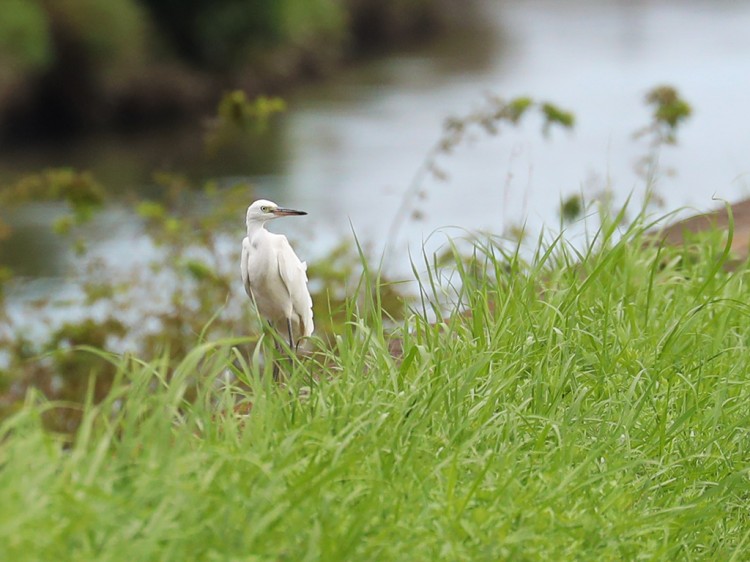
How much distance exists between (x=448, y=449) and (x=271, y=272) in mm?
985

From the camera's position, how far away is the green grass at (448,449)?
2.17 m

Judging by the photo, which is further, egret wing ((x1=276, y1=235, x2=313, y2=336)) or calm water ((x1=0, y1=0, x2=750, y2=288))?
calm water ((x1=0, y1=0, x2=750, y2=288))

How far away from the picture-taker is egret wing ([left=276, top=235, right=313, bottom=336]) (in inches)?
140

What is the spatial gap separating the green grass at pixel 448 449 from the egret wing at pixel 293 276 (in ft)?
0.90

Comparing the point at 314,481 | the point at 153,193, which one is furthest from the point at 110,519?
the point at 153,193

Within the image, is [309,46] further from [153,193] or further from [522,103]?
[522,103]

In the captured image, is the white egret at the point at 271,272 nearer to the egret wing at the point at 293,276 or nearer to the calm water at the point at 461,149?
the egret wing at the point at 293,276

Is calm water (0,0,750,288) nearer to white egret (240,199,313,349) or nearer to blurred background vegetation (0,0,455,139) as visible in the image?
blurred background vegetation (0,0,455,139)

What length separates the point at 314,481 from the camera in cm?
243

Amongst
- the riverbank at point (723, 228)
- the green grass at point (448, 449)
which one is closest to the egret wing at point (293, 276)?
the green grass at point (448, 449)

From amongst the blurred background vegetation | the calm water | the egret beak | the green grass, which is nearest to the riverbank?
the calm water

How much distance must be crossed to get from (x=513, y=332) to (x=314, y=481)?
109 centimetres

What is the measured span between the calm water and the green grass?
1110 mm

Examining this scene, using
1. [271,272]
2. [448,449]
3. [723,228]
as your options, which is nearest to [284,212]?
[271,272]
